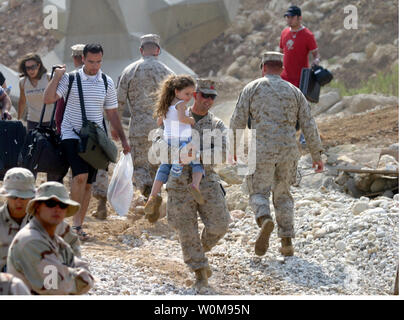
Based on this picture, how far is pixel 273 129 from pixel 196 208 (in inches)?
47.8

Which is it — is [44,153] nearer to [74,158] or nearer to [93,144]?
[74,158]

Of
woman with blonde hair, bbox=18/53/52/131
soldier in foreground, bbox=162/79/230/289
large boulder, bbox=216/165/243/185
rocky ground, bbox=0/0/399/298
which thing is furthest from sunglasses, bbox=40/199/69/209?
large boulder, bbox=216/165/243/185

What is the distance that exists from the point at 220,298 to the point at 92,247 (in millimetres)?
3121

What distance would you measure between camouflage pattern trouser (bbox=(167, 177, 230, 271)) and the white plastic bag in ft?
4.86

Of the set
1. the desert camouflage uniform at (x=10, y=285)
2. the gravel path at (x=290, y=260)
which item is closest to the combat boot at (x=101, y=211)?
the gravel path at (x=290, y=260)

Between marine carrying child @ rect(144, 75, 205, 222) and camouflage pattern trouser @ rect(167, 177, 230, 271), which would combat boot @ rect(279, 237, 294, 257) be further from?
marine carrying child @ rect(144, 75, 205, 222)

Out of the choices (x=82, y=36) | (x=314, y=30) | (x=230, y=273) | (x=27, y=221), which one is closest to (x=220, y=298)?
(x=27, y=221)

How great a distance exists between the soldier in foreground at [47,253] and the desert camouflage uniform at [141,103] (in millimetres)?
4413

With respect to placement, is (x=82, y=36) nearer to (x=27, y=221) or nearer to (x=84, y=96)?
(x=84, y=96)

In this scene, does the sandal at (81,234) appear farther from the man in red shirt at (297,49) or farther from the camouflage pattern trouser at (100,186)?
the man in red shirt at (297,49)

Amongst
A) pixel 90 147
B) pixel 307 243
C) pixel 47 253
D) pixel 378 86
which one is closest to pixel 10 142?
pixel 90 147

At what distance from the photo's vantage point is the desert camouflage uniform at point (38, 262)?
15.5ft

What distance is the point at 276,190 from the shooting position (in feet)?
26.7
